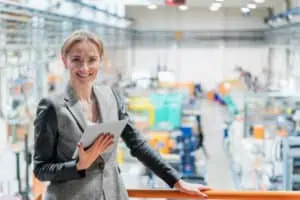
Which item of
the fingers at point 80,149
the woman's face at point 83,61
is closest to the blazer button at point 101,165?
the fingers at point 80,149

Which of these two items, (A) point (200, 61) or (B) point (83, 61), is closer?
(B) point (83, 61)

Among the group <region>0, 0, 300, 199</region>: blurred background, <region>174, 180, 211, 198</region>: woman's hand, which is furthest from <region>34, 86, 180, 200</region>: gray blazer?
<region>0, 0, 300, 199</region>: blurred background

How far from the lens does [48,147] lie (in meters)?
1.41

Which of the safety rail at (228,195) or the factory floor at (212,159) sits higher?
the safety rail at (228,195)

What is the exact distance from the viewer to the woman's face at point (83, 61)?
4.65ft

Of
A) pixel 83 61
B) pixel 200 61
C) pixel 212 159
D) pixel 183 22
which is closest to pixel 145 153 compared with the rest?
pixel 83 61

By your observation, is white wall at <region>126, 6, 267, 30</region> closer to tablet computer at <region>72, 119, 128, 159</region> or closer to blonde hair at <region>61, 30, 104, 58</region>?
blonde hair at <region>61, 30, 104, 58</region>

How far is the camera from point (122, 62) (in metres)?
13.4

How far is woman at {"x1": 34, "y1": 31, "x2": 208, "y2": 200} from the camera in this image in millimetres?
1399

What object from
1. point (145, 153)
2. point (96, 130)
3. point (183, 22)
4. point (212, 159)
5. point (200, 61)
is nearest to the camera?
point (96, 130)

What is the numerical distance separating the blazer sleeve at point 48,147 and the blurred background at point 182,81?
1.01 metres

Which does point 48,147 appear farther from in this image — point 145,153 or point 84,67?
A: point 145,153

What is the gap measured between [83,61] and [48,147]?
288mm

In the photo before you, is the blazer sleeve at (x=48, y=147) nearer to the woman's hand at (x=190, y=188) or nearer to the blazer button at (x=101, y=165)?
the blazer button at (x=101, y=165)
